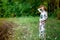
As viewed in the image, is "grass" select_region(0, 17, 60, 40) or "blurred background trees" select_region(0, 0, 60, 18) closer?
"grass" select_region(0, 17, 60, 40)

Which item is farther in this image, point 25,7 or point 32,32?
point 25,7

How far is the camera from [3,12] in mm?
25516

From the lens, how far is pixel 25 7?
2431 cm

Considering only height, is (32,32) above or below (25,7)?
above

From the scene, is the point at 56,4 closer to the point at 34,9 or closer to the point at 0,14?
the point at 34,9

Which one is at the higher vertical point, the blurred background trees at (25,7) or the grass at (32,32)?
the grass at (32,32)

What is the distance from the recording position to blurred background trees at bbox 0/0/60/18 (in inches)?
930

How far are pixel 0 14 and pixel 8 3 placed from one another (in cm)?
235

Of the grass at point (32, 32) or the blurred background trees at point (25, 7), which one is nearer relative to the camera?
the grass at point (32, 32)

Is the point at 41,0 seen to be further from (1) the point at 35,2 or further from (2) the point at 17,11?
(2) the point at 17,11

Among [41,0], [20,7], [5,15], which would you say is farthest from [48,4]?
[5,15]

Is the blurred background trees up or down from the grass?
down

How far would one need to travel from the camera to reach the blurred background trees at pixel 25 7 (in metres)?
23.6

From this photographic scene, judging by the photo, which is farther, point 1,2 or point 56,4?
point 1,2
